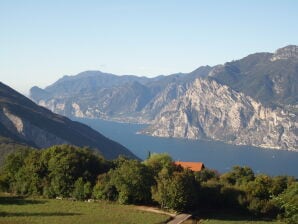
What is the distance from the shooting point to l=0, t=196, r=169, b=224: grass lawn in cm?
5565

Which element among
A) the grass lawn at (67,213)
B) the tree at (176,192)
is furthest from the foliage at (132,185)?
the grass lawn at (67,213)

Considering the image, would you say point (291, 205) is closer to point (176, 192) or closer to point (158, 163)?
point (176, 192)

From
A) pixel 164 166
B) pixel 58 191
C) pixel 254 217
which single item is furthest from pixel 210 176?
pixel 58 191

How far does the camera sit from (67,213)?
198ft

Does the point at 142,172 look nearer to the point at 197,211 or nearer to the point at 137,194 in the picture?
the point at 137,194

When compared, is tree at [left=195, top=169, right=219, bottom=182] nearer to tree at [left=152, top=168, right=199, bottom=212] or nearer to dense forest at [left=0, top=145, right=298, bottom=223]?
dense forest at [left=0, top=145, right=298, bottom=223]

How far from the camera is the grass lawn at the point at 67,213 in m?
55.6

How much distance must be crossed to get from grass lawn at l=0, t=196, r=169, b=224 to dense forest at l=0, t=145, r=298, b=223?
160 inches

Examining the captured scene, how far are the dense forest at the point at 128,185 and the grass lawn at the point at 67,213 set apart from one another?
4072mm

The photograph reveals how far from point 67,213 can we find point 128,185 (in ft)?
43.2

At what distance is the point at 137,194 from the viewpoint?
71750 mm

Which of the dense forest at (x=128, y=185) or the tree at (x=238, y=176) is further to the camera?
the tree at (x=238, y=176)

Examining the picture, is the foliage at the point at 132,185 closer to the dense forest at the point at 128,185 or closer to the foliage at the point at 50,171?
the dense forest at the point at 128,185

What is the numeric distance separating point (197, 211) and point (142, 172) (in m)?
9.99
